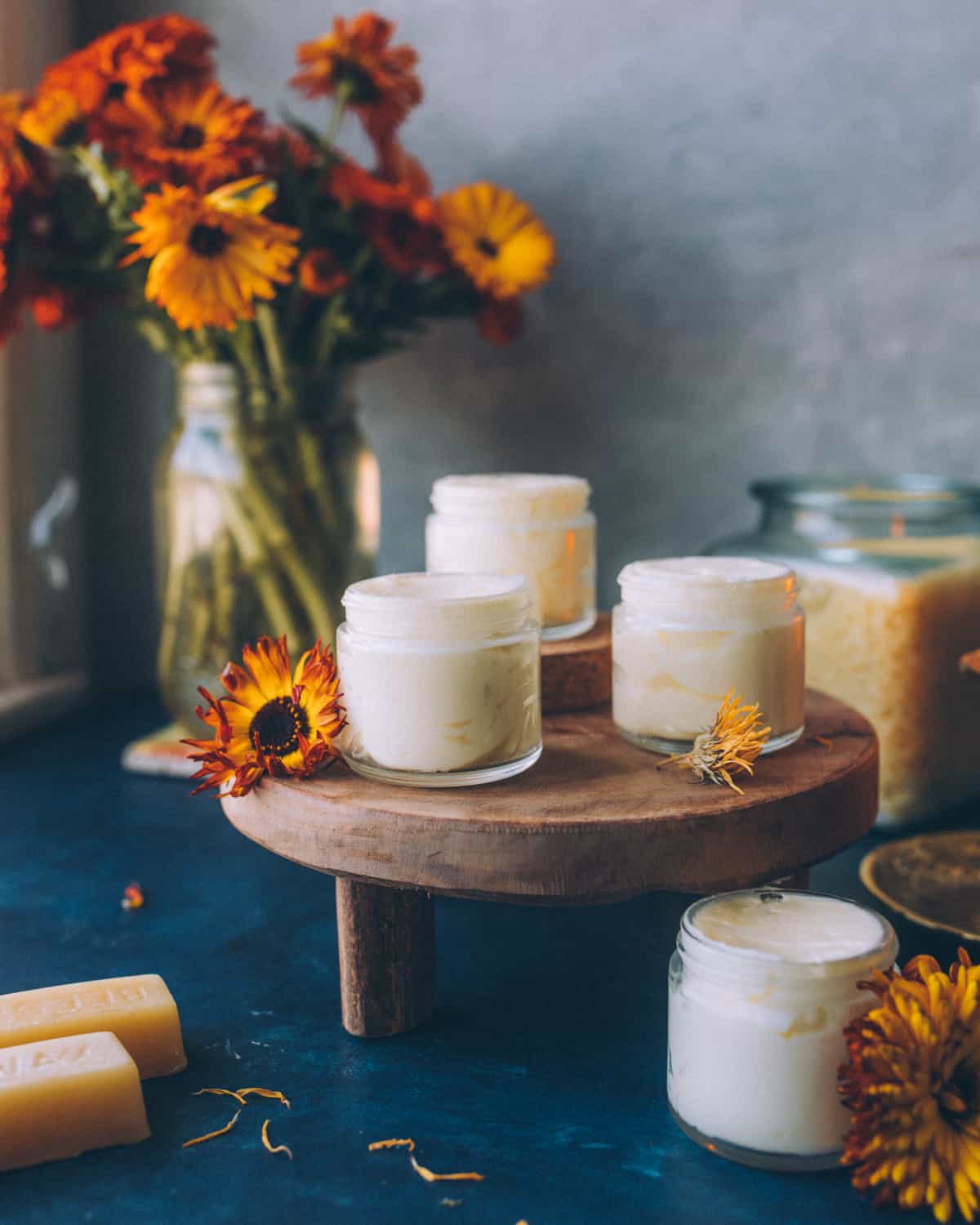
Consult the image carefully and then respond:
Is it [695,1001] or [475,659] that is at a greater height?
[475,659]

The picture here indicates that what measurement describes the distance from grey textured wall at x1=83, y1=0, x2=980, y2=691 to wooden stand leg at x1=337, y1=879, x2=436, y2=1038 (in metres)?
0.69

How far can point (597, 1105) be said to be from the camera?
2.18 ft

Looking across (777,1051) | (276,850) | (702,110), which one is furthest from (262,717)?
(702,110)

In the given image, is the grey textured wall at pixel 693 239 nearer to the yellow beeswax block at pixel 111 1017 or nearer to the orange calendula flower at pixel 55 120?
the orange calendula flower at pixel 55 120

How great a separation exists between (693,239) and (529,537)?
581 millimetres

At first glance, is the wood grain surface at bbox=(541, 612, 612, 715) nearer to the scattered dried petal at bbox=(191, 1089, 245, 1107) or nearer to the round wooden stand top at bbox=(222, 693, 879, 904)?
the round wooden stand top at bbox=(222, 693, 879, 904)

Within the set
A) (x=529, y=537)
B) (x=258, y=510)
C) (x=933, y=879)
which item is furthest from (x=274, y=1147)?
(x=258, y=510)

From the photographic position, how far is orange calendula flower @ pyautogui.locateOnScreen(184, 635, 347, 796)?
0.70 m

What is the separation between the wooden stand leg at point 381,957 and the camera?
73 centimetres

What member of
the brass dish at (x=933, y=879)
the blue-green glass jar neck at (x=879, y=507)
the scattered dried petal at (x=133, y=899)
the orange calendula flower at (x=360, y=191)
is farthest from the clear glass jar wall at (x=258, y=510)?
the brass dish at (x=933, y=879)

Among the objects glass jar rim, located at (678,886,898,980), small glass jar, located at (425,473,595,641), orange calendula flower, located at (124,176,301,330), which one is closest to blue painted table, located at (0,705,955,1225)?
glass jar rim, located at (678,886,898,980)

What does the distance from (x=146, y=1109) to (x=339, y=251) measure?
77 centimetres

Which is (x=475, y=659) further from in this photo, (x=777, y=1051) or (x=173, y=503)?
(x=173, y=503)

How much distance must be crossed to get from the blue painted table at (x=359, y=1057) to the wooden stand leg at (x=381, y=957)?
1 centimetres
